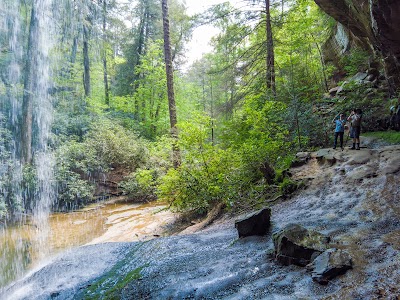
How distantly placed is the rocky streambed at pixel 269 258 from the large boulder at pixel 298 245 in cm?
10

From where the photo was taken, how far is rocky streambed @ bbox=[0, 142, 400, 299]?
258 centimetres

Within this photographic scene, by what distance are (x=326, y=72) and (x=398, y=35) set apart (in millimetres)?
10710

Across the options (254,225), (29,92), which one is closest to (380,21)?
(254,225)

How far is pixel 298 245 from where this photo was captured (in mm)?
3018

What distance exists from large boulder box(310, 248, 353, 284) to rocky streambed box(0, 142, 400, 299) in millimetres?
53

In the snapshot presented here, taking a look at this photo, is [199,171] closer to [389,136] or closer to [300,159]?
[300,159]

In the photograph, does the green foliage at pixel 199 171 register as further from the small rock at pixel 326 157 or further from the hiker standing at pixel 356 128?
the hiker standing at pixel 356 128

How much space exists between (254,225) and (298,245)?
1.50 m

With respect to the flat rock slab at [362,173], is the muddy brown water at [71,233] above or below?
below

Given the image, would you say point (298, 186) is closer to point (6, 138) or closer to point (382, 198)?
point (382, 198)

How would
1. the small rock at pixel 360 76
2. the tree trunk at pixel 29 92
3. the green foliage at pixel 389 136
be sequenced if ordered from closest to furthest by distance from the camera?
the green foliage at pixel 389 136, the small rock at pixel 360 76, the tree trunk at pixel 29 92

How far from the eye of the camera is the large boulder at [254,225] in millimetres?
4473

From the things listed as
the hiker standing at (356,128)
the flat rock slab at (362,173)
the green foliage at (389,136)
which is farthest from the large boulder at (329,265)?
the green foliage at (389,136)

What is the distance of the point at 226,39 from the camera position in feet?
38.2
